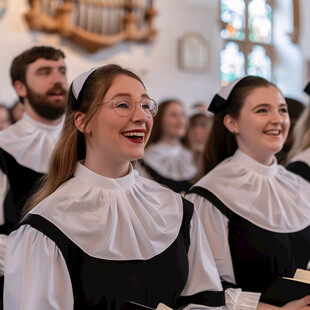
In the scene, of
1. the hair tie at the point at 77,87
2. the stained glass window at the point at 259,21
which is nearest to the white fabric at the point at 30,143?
the hair tie at the point at 77,87

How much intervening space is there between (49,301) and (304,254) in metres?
1.51

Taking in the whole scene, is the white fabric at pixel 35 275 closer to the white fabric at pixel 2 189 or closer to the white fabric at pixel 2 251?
the white fabric at pixel 2 251

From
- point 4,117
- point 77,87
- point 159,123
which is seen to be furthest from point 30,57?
point 159,123

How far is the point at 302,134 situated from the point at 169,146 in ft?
10.6

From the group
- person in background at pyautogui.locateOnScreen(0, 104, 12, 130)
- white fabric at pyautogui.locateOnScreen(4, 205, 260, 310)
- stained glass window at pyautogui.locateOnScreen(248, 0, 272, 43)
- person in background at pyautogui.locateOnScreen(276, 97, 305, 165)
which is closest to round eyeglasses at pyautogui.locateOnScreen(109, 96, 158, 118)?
white fabric at pyautogui.locateOnScreen(4, 205, 260, 310)

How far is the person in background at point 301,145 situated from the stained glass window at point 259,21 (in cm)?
938

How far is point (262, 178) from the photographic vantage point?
10.8 feet

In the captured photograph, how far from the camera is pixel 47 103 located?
3584 millimetres

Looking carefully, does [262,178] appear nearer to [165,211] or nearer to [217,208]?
[217,208]

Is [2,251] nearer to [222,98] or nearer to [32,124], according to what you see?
[32,124]

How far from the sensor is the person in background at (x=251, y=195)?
2994 millimetres

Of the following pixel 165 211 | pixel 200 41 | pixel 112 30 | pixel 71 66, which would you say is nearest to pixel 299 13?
pixel 200 41

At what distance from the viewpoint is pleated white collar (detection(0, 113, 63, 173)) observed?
3527 mm

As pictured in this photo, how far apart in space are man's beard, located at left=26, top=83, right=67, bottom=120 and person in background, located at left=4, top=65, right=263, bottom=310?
3.12ft
